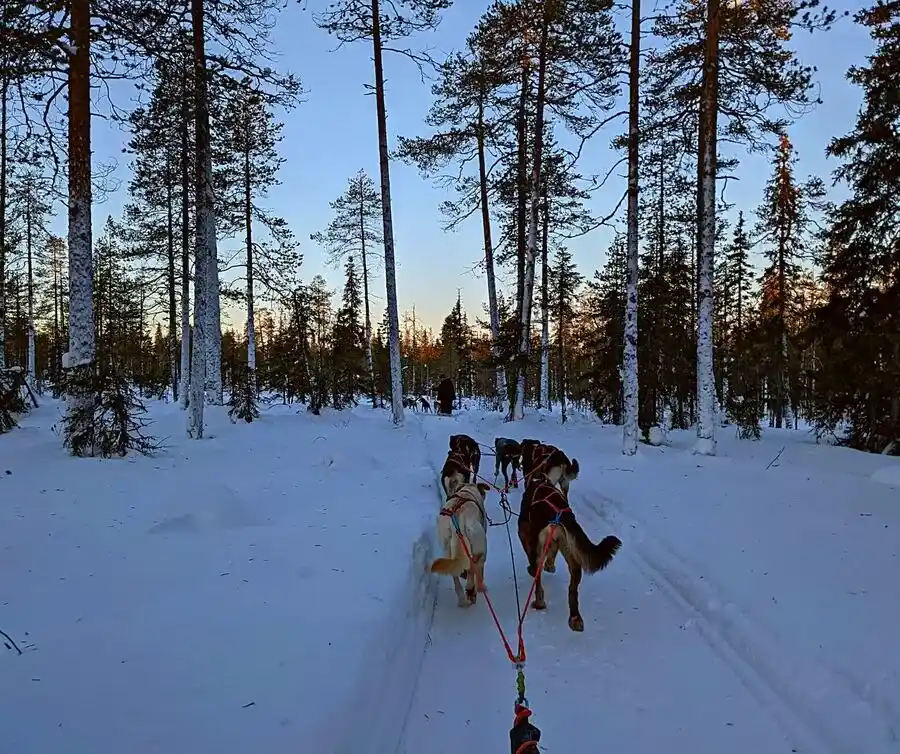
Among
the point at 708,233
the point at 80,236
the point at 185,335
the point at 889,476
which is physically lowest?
the point at 889,476

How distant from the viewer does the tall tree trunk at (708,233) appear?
11602mm

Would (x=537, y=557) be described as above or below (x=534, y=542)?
below

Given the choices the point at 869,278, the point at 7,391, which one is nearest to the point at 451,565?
the point at 7,391

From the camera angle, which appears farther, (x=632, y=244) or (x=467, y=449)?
(x=632, y=244)

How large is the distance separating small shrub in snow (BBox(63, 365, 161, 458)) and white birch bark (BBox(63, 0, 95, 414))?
0.22ft

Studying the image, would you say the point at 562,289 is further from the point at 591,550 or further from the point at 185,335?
the point at 591,550

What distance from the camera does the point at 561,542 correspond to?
15.3ft

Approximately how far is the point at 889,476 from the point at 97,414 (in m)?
12.4

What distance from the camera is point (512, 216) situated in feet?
80.8

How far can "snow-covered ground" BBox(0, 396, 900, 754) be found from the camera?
2867mm

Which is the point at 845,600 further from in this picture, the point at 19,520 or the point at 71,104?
the point at 71,104

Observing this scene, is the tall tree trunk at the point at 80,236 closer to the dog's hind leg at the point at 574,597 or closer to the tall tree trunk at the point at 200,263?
the tall tree trunk at the point at 200,263

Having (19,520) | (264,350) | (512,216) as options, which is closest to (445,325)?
(264,350)

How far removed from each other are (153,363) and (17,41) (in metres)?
46.0
